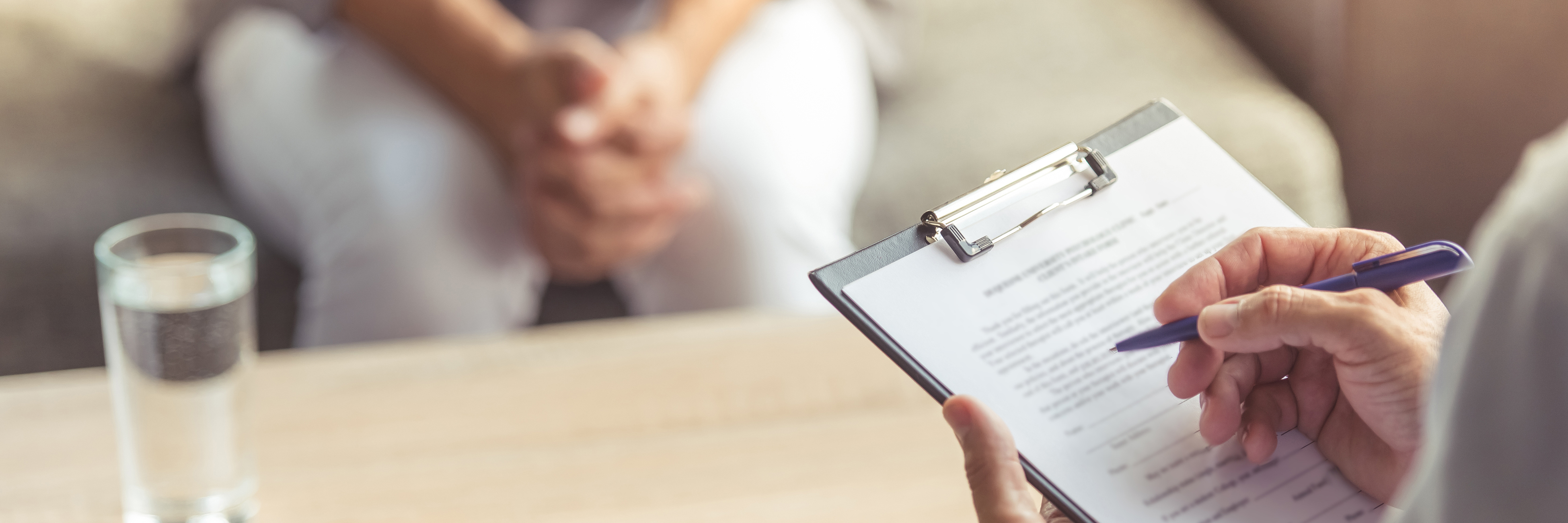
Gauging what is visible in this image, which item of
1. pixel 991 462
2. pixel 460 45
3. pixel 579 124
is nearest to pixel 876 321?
pixel 991 462

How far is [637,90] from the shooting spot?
1081 millimetres

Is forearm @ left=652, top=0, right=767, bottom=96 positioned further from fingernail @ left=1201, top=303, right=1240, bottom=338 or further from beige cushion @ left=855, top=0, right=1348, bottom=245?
fingernail @ left=1201, top=303, right=1240, bottom=338

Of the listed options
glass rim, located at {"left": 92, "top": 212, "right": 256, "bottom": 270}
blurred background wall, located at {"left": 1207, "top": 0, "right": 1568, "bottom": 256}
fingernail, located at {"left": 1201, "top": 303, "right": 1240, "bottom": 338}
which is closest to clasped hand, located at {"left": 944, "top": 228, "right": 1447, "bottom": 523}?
fingernail, located at {"left": 1201, "top": 303, "right": 1240, "bottom": 338}

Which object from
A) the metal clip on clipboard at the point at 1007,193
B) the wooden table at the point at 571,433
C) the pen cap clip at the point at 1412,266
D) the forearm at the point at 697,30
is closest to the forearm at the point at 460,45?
the forearm at the point at 697,30

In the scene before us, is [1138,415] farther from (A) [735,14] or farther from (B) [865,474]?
(A) [735,14]

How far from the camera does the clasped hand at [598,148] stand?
41.5 inches

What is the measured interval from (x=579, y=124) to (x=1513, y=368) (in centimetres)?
90

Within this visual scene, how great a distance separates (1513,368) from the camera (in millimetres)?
210

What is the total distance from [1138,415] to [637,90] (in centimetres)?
70

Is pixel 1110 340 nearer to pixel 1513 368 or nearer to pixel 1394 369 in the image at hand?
pixel 1394 369

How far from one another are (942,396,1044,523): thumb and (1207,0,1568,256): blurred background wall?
3.61 ft

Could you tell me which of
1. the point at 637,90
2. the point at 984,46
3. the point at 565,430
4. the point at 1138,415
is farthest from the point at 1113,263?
the point at 984,46

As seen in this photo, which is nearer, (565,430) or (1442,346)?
(1442,346)

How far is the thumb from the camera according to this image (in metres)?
0.43
